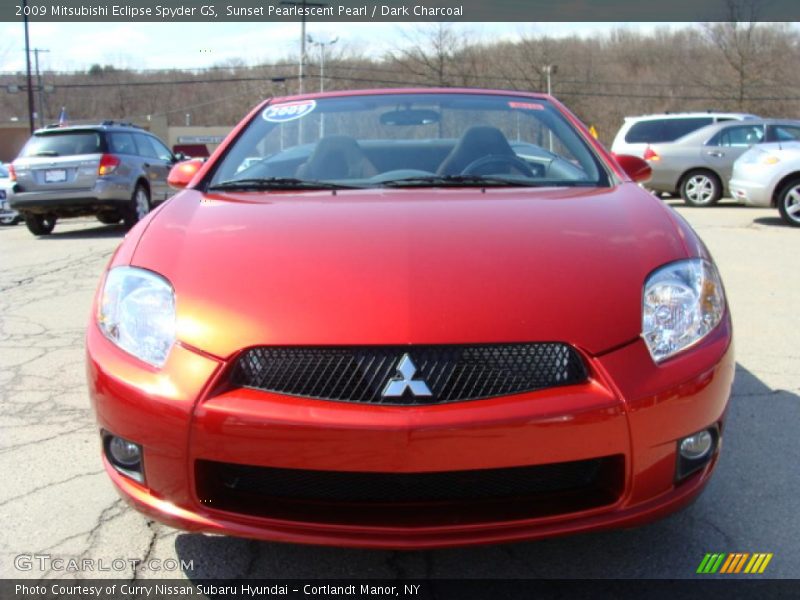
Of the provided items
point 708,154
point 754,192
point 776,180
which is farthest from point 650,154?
point 776,180

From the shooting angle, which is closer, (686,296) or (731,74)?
(686,296)

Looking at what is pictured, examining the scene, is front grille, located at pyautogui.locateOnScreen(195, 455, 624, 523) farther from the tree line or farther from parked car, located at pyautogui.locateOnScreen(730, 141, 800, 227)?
the tree line

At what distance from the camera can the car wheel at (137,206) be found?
1093 cm

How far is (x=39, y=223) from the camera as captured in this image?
11.2 metres

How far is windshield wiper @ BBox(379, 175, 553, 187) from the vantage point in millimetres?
2861

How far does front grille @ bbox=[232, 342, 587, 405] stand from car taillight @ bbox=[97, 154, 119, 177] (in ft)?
31.6

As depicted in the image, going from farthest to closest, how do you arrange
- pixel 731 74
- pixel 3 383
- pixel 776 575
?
1. pixel 731 74
2. pixel 3 383
3. pixel 776 575

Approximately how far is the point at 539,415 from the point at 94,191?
998 cm

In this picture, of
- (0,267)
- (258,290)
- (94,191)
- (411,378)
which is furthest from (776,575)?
(94,191)

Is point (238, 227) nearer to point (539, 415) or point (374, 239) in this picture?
A: point (374, 239)

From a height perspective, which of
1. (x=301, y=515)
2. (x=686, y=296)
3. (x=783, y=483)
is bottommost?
(x=783, y=483)

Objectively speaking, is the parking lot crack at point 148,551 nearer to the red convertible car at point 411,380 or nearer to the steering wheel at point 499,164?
the red convertible car at point 411,380

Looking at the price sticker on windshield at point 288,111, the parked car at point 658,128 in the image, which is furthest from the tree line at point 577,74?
the price sticker on windshield at point 288,111

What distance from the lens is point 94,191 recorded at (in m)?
10.5
